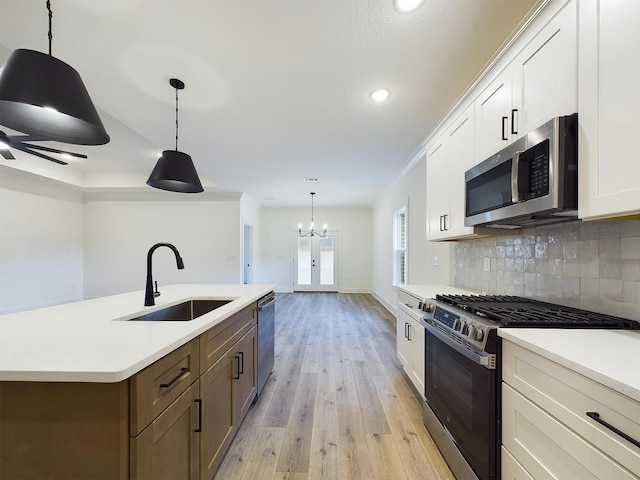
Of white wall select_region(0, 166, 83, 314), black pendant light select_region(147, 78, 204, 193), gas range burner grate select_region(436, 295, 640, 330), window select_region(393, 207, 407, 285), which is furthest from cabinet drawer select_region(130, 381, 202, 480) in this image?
white wall select_region(0, 166, 83, 314)

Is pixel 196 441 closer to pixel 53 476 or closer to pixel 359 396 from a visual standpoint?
pixel 53 476

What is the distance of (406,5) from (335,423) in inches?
109

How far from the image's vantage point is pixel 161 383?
1.00m

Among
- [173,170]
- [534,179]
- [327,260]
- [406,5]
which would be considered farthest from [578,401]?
[327,260]

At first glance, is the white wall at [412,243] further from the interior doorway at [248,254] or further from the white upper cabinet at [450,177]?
the interior doorway at [248,254]

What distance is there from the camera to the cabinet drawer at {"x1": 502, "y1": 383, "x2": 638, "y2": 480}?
2.55 feet

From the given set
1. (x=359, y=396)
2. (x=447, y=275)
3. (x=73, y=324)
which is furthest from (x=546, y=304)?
(x=73, y=324)

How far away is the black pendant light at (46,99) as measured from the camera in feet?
3.60

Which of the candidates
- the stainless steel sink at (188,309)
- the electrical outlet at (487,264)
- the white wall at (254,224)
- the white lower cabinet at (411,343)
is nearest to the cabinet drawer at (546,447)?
the white lower cabinet at (411,343)

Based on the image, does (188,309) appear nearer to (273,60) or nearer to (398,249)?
(273,60)

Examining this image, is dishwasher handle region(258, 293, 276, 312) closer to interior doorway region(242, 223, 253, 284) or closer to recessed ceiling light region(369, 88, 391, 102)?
recessed ceiling light region(369, 88, 391, 102)

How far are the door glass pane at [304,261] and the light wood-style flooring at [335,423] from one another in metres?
4.62

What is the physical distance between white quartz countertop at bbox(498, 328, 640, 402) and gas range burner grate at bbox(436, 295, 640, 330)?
1.2 inches

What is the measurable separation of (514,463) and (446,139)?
220 cm
